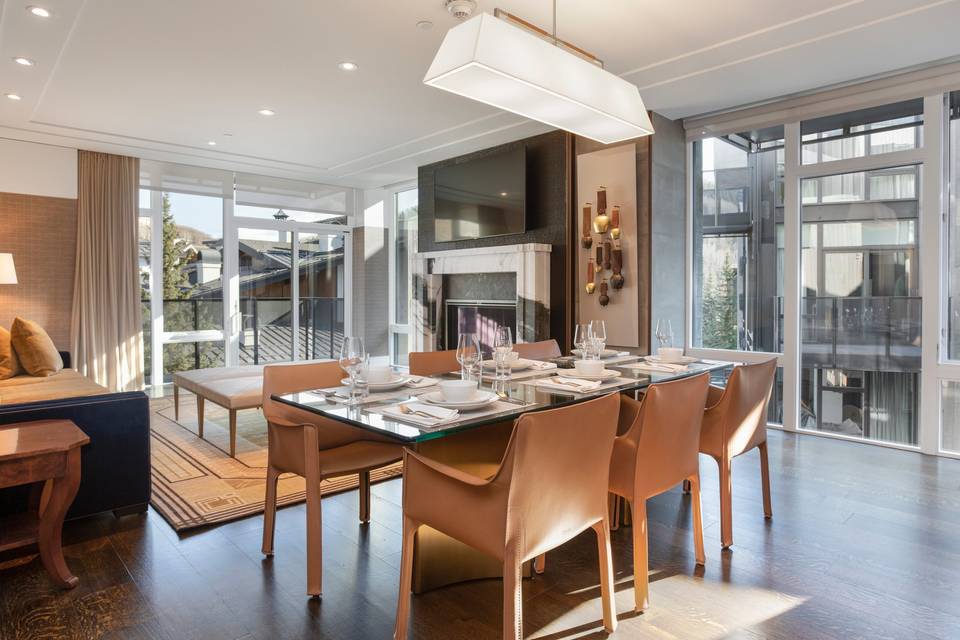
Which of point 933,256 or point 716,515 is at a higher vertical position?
point 933,256

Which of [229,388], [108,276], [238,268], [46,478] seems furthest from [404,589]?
[238,268]

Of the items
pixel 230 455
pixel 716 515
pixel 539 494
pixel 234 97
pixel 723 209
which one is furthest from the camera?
pixel 723 209

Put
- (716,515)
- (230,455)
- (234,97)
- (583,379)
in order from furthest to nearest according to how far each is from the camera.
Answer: (234,97), (230,455), (716,515), (583,379)

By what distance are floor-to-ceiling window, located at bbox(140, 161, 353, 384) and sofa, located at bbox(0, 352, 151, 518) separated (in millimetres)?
4017

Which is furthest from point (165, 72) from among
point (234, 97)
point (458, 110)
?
point (458, 110)

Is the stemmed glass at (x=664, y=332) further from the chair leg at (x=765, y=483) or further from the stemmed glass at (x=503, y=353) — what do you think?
the stemmed glass at (x=503, y=353)

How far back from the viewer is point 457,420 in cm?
159

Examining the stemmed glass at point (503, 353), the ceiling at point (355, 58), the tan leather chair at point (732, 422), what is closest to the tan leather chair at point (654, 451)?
the tan leather chair at point (732, 422)

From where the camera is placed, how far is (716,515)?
2.68 metres

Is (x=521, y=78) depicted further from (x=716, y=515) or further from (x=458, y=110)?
(x=458, y=110)

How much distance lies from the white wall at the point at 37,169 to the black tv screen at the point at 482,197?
360 centimetres

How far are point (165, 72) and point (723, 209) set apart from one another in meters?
4.33

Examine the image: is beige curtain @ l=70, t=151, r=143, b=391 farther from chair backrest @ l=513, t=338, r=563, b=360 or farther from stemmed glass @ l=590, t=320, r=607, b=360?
stemmed glass @ l=590, t=320, r=607, b=360

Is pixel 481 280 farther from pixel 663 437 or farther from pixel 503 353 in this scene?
pixel 663 437
